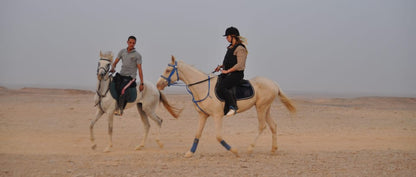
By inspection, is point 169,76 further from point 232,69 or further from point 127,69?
point 127,69

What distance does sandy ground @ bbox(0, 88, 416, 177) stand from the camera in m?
6.93

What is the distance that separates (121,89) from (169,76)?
1732 mm

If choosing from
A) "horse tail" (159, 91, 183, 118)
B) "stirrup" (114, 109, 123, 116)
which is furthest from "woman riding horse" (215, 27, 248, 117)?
"stirrup" (114, 109, 123, 116)

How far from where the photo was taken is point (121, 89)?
31.0ft

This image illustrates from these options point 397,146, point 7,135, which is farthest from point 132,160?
point 397,146

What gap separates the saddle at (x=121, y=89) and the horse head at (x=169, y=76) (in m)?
1.52

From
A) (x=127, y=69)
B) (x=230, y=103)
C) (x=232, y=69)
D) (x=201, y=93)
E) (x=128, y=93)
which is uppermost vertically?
(x=232, y=69)

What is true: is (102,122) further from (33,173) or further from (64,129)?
(33,173)

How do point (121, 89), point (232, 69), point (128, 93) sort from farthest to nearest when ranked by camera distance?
point (128, 93)
point (121, 89)
point (232, 69)

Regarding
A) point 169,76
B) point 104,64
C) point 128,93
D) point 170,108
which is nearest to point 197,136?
point 169,76

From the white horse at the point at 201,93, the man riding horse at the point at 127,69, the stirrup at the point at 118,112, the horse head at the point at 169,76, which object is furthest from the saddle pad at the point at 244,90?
the stirrup at the point at 118,112

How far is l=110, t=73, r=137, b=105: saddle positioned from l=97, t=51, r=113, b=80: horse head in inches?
14.2

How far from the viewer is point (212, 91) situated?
27.9ft

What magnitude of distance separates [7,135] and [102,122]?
5.16 metres
